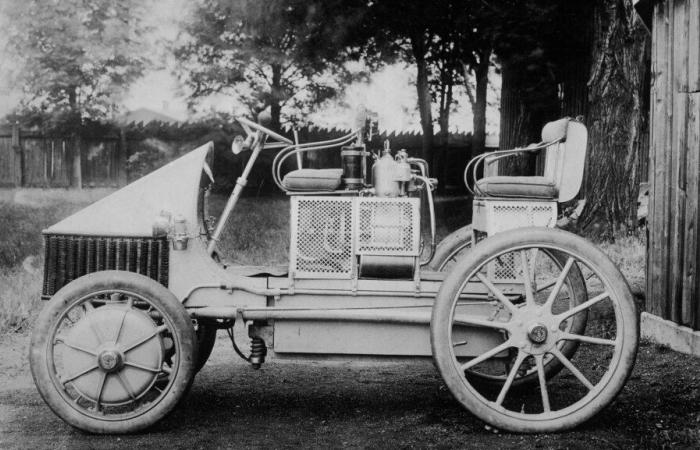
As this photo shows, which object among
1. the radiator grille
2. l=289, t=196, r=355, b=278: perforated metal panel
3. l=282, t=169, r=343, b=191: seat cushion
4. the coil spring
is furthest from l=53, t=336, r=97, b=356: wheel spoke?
l=282, t=169, r=343, b=191: seat cushion

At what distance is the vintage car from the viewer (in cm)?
365

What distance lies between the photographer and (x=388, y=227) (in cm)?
397

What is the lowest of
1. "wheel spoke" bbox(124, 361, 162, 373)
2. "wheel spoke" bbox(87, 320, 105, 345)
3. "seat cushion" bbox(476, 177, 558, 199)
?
"wheel spoke" bbox(124, 361, 162, 373)

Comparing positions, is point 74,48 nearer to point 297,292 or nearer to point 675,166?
point 297,292

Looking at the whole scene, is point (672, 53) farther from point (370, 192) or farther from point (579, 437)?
point (579, 437)

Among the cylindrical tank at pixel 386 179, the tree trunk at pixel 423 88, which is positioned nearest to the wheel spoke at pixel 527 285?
the cylindrical tank at pixel 386 179

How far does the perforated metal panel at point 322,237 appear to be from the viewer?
157 inches

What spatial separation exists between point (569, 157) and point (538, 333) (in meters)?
0.99

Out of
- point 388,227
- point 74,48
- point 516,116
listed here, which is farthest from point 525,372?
point 74,48

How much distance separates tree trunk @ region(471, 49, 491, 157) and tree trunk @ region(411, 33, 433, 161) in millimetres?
842

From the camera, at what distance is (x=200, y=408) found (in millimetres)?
4273

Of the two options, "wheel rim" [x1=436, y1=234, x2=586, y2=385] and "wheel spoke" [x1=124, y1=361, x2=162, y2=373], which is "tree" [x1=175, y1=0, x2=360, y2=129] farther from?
"wheel spoke" [x1=124, y1=361, x2=162, y2=373]

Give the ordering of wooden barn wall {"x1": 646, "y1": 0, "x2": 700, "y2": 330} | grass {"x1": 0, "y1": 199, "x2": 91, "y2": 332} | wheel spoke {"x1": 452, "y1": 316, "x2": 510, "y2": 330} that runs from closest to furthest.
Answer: wheel spoke {"x1": 452, "y1": 316, "x2": 510, "y2": 330}, wooden barn wall {"x1": 646, "y1": 0, "x2": 700, "y2": 330}, grass {"x1": 0, "y1": 199, "x2": 91, "y2": 332}

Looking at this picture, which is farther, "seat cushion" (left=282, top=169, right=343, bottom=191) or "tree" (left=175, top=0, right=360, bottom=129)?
"tree" (left=175, top=0, right=360, bottom=129)
